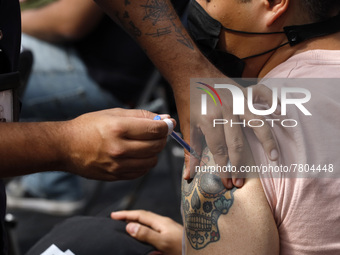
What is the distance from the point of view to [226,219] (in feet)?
5.03

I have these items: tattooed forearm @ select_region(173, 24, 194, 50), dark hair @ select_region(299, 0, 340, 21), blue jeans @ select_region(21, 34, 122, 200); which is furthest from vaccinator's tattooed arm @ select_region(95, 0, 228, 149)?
blue jeans @ select_region(21, 34, 122, 200)

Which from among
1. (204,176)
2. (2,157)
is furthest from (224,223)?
(2,157)

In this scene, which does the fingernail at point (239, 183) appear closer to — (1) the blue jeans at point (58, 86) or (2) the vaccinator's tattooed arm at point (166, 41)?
(2) the vaccinator's tattooed arm at point (166, 41)

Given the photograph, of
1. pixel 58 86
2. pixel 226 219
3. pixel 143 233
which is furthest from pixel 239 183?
pixel 58 86

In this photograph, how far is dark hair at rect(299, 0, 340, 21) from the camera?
5.78 feet

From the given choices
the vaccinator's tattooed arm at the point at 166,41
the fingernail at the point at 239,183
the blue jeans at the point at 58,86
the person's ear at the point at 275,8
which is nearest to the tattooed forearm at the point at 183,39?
the vaccinator's tattooed arm at the point at 166,41

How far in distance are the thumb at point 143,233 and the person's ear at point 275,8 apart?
912 mm

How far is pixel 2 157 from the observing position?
1391mm

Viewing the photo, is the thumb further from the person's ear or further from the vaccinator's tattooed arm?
the person's ear

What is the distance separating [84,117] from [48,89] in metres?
2.09

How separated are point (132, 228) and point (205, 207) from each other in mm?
518

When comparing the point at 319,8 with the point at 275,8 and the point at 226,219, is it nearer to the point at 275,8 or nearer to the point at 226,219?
the point at 275,8

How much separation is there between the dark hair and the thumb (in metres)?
1.00

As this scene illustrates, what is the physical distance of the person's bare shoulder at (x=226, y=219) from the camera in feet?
4.80
